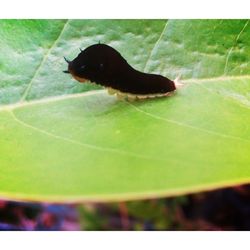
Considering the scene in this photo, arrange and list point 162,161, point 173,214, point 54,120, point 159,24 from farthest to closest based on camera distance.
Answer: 1. point 173,214
2. point 159,24
3. point 54,120
4. point 162,161

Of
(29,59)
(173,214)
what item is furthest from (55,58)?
(173,214)

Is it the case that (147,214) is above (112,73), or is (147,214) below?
below

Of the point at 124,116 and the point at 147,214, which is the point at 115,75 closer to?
the point at 124,116

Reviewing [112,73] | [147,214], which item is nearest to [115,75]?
[112,73]

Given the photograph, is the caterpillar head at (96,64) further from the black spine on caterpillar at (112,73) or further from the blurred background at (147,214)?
the blurred background at (147,214)

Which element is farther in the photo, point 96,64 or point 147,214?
point 147,214

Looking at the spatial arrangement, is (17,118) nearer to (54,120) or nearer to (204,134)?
(54,120)

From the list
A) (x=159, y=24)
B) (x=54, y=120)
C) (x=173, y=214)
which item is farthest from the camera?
(x=173, y=214)

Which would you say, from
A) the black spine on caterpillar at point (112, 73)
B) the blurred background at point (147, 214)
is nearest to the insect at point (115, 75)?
the black spine on caterpillar at point (112, 73)
